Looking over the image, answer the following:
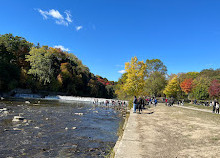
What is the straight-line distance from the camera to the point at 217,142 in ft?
17.2

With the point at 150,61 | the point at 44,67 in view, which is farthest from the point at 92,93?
the point at 150,61

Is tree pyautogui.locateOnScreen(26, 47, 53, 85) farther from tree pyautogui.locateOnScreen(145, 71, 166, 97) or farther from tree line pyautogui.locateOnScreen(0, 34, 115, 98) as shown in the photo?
tree pyautogui.locateOnScreen(145, 71, 166, 97)

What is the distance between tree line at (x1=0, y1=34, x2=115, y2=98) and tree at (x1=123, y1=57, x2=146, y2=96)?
33988mm

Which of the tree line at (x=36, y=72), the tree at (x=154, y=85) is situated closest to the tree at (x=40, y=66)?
the tree line at (x=36, y=72)

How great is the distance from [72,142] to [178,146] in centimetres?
479

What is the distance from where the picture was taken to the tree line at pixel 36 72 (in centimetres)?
4302

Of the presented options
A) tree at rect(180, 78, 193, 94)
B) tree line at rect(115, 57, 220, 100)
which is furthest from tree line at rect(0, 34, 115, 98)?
tree at rect(180, 78, 193, 94)

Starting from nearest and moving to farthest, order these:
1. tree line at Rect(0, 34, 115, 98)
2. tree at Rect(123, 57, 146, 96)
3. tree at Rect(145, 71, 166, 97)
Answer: tree at Rect(123, 57, 146, 96) < tree line at Rect(0, 34, 115, 98) < tree at Rect(145, 71, 166, 97)

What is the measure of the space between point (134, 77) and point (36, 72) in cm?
3757

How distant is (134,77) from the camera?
1228 inches

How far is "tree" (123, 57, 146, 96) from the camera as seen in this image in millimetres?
30734

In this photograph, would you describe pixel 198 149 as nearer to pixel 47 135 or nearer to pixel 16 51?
pixel 47 135

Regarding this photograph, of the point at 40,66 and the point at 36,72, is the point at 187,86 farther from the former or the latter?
the point at 36,72

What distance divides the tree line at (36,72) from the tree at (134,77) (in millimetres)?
33988
